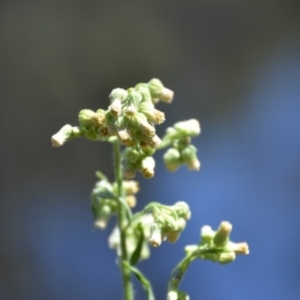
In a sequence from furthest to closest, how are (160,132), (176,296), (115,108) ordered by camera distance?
(160,132) → (176,296) → (115,108)

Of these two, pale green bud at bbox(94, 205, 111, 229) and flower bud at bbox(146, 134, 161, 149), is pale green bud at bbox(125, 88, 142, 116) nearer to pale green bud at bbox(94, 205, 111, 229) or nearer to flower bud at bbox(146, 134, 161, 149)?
flower bud at bbox(146, 134, 161, 149)

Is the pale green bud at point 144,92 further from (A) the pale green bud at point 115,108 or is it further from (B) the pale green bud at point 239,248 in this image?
(B) the pale green bud at point 239,248

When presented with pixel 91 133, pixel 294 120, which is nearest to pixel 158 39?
pixel 294 120

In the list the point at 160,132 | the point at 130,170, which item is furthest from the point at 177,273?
the point at 160,132

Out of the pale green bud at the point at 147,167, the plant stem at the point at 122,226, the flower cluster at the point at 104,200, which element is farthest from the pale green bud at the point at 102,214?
the pale green bud at the point at 147,167

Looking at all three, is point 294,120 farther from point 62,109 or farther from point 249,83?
point 62,109

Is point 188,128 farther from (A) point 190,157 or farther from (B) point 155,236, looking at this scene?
(B) point 155,236

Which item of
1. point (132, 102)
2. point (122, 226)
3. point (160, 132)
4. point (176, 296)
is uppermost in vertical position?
point (160, 132)
